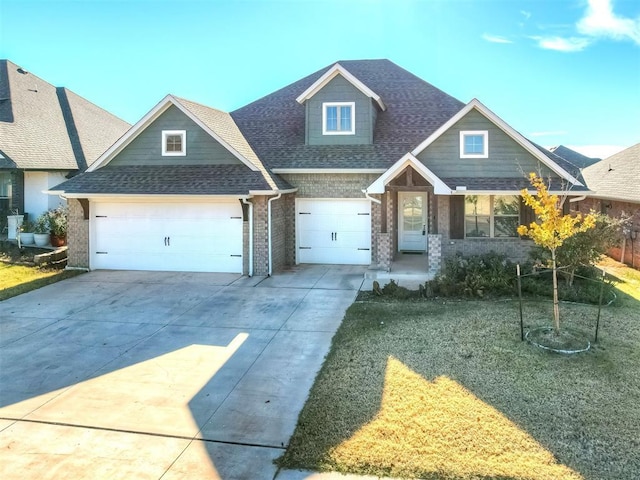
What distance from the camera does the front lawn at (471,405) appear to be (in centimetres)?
496

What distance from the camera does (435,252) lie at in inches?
549

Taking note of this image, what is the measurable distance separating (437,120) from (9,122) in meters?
18.1

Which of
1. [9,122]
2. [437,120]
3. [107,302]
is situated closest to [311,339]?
[107,302]

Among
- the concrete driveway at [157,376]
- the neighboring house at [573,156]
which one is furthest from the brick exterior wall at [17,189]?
the neighboring house at [573,156]

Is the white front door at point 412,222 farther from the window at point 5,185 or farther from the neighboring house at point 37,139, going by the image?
the window at point 5,185

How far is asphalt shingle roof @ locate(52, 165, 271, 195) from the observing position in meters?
14.2

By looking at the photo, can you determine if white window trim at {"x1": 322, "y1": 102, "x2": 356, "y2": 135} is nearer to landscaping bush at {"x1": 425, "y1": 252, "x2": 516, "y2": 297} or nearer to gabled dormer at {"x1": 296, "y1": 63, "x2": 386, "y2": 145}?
gabled dormer at {"x1": 296, "y1": 63, "x2": 386, "y2": 145}

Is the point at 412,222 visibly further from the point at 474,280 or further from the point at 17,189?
the point at 17,189

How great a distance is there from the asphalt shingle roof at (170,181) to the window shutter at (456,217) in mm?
5482

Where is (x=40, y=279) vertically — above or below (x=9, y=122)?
below

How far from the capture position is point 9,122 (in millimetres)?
21016

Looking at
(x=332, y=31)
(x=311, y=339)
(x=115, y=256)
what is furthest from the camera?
(x=332, y=31)

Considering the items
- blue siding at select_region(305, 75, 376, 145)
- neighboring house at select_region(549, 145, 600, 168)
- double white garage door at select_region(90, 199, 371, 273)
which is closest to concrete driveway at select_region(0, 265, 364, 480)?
double white garage door at select_region(90, 199, 371, 273)

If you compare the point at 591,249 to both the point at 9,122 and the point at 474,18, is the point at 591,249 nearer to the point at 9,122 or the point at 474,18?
the point at 474,18
